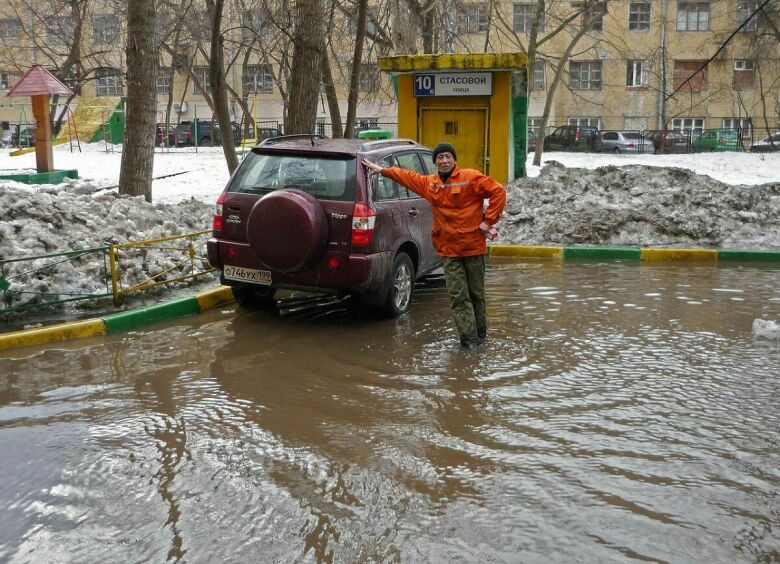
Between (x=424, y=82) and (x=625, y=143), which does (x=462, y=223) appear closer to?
(x=424, y=82)

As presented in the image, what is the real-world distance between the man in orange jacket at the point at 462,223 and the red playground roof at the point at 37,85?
55.7 feet

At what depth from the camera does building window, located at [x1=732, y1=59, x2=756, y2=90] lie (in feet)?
172

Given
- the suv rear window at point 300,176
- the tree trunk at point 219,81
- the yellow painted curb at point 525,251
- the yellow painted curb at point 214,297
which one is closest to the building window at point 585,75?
the tree trunk at point 219,81

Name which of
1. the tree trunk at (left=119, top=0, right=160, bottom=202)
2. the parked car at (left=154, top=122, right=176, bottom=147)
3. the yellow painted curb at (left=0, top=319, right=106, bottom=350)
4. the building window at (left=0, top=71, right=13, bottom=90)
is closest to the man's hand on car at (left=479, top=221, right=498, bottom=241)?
the yellow painted curb at (left=0, top=319, right=106, bottom=350)

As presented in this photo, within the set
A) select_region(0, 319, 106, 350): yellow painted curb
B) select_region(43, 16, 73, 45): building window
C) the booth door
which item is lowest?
select_region(0, 319, 106, 350): yellow painted curb

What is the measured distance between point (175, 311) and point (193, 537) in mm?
4998

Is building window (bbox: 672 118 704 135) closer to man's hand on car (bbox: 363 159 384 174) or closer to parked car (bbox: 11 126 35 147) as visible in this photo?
parked car (bbox: 11 126 35 147)

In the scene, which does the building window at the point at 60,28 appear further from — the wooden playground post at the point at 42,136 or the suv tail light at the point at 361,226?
the suv tail light at the point at 361,226

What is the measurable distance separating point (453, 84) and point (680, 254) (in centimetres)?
712

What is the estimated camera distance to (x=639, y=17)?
175 ft

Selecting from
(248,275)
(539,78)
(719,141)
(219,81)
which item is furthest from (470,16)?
(248,275)

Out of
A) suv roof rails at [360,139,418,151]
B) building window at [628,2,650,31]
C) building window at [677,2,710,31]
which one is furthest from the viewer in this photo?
building window at [628,2,650,31]

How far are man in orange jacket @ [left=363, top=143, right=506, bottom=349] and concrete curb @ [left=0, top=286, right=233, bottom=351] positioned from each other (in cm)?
278

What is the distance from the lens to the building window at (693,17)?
173ft
